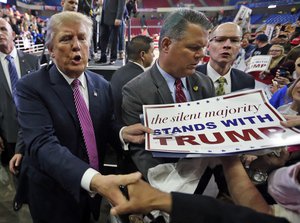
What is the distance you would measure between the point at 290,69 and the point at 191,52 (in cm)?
162

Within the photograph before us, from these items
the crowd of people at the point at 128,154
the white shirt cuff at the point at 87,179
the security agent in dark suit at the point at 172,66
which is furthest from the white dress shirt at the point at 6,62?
the white shirt cuff at the point at 87,179

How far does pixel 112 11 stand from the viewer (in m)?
4.09

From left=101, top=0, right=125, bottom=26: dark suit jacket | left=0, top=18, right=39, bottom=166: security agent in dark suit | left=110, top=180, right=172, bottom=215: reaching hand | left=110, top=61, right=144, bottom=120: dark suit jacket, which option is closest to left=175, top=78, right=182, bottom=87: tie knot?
left=110, top=180, right=172, bottom=215: reaching hand

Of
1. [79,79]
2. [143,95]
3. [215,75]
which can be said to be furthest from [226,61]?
[79,79]

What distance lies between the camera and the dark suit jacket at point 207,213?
627 millimetres

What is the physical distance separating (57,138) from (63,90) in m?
0.22

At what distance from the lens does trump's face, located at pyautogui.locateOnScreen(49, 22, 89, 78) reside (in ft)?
3.87

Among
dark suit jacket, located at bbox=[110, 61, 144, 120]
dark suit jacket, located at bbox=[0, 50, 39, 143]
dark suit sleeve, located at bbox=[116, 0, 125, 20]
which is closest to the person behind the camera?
dark suit jacket, located at bbox=[0, 50, 39, 143]

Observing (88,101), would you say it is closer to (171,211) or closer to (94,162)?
(94,162)

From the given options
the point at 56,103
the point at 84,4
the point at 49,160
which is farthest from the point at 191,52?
the point at 84,4

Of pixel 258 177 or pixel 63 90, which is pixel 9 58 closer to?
pixel 63 90

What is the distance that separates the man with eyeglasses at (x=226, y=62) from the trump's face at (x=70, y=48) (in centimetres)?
115

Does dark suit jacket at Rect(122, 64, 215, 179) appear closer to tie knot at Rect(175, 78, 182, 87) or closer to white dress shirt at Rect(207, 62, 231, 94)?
tie knot at Rect(175, 78, 182, 87)

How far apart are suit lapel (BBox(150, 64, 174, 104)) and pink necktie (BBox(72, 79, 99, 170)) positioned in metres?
0.34
